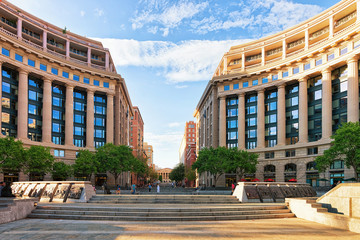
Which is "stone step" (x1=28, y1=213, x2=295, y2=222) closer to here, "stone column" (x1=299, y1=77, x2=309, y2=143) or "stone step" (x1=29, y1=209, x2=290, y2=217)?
"stone step" (x1=29, y1=209, x2=290, y2=217)

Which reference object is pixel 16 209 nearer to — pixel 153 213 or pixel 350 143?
pixel 153 213

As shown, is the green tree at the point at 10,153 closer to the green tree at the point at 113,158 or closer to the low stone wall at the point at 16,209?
the green tree at the point at 113,158

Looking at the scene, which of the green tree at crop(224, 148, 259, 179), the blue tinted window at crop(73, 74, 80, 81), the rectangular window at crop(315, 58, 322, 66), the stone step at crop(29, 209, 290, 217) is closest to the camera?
the stone step at crop(29, 209, 290, 217)

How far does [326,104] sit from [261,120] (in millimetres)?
17879

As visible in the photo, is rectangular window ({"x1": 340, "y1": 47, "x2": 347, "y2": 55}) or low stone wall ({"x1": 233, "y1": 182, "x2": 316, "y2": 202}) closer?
low stone wall ({"x1": 233, "y1": 182, "x2": 316, "y2": 202})

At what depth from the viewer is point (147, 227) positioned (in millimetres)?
14844

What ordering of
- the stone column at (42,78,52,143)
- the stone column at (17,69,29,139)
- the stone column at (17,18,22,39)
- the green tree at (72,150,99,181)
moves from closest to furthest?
the stone column at (17,69,29,139) → the green tree at (72,150,99,181) → the stone column at (17,18,22,39) → the stone column at (42,78,52,143)

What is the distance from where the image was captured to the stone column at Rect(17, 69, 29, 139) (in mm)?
57562

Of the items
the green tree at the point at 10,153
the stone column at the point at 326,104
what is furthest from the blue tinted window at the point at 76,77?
the stone column at the point at 326,104

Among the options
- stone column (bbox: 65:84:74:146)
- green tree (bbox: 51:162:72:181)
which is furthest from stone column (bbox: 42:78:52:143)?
green tree (bbox: 51:162:72:181)

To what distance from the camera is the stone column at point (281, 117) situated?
6850 cm

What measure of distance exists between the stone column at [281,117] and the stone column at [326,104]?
10.8 meters

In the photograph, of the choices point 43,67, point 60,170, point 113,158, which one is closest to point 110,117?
point 113,158

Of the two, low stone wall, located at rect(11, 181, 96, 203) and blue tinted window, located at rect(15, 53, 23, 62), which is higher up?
blue tinted window, located at rect(15, 53, 23, 62)
